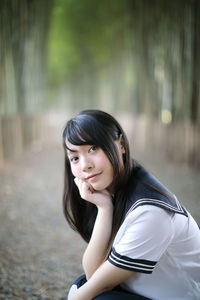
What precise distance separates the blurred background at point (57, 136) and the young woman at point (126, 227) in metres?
1.03

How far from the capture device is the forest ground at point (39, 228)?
220cm

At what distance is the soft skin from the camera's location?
1.20m

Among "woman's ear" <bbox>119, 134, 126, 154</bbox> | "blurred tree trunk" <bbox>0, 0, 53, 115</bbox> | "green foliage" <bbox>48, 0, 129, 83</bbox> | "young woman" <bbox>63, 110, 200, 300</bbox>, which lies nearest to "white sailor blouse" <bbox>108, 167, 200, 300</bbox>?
"young woman" <bbox>63, 110, 200, 300</bbox>

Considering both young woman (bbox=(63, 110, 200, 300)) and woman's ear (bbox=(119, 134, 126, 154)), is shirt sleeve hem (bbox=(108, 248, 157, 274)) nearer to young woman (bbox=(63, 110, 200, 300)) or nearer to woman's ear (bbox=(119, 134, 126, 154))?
young woman (bbox=(63, 110, 200, 300))

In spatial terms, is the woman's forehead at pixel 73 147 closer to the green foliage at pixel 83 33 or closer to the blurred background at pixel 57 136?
the blurred background at pixel 57 136

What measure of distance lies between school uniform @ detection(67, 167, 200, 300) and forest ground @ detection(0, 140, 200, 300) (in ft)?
3.49

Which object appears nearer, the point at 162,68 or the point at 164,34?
the point at 164,34

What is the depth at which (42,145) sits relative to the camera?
885 cm

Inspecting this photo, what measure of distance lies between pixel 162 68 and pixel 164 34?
72 cm

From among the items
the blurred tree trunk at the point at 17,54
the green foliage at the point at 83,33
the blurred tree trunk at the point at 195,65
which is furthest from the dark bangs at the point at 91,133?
the green foliage at the point at 83,33

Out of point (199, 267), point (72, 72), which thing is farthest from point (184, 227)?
point (72, 72)

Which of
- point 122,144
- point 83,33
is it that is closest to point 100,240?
point 122,144

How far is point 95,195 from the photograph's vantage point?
1.27 meters

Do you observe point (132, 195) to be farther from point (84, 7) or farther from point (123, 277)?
point (84, 7)
